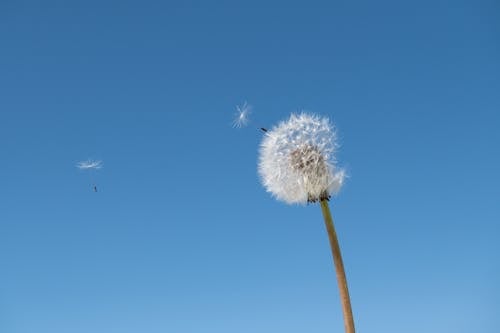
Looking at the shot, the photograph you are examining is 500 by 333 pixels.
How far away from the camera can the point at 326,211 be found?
2328 centimetres

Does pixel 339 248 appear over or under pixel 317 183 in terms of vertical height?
under

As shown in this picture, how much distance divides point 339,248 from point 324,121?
23.9 feet

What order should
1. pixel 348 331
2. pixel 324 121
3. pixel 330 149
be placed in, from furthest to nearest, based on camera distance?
pixel 324 121, pixel 330 149, pixel 348 331

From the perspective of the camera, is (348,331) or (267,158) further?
(267,158)

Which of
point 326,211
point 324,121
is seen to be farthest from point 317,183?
point 324,121

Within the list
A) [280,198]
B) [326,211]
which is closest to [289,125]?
[280,198]

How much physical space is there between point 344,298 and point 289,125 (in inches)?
363

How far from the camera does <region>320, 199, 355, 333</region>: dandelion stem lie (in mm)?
21000

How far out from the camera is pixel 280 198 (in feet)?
83.2

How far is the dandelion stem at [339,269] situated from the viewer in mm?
21000

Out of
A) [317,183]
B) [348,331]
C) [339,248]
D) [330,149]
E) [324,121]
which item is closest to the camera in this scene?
[348,331]

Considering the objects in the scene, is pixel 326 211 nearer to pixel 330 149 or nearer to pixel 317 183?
pixel 317 183

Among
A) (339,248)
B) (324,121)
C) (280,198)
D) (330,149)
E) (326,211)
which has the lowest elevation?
(339,248)

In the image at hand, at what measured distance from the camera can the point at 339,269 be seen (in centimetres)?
2173
